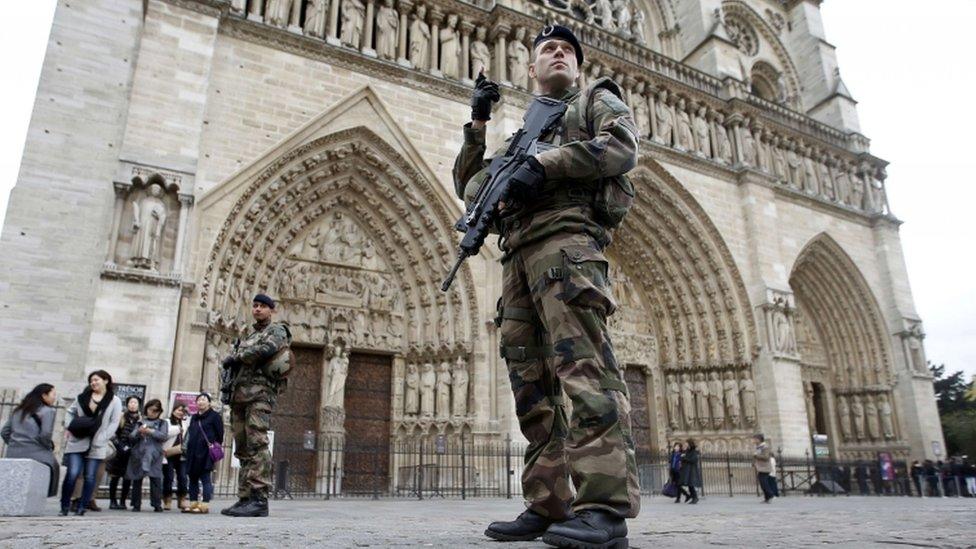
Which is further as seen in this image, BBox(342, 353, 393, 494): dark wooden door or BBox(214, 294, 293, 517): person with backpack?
BBox(342, 353, 393, 494): dark wooden door

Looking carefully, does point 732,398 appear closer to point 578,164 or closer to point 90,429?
point 90,429

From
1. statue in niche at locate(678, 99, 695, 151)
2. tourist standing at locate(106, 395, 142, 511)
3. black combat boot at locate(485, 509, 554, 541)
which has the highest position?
statue in niche at locate(678, 99, 695, 151)

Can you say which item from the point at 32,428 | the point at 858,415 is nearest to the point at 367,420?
the point at 32,428

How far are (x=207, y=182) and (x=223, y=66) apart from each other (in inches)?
81.9

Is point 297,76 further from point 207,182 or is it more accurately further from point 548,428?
point 548,428

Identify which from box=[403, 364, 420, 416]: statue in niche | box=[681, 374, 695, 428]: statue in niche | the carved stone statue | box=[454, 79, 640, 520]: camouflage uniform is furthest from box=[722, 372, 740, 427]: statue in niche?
box=[454, 79, 640, 520]: camouflage uniform

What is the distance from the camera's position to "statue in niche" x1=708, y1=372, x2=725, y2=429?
14250 mm

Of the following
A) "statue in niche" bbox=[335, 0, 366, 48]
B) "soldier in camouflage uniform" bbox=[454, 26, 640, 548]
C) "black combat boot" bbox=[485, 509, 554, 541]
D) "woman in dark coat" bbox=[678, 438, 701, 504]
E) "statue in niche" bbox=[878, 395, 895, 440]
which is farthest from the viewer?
"statue in niche" bbox=[878, 395, 895, 440]

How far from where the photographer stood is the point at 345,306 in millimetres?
11492

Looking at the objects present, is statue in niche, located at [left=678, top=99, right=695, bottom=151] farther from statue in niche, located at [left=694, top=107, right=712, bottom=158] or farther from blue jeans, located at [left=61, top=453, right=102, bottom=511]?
blue jeans, located at [left=61, top=453, right=102, bottom=511]

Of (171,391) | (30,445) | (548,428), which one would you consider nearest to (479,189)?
(548,428)

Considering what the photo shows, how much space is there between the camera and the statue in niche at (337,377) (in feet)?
35.7

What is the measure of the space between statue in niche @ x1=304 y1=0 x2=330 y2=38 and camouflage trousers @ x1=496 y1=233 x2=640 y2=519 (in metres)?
10.3

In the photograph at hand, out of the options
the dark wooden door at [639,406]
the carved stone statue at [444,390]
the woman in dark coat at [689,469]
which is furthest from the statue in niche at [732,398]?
the carved stone statue at [444,390]
